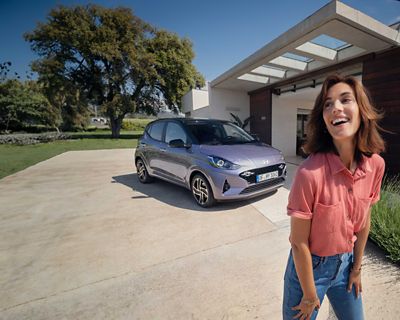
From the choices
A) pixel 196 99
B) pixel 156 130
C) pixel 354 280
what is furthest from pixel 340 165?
pixel 196 99

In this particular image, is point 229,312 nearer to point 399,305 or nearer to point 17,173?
point 399,305

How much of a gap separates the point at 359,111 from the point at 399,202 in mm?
2722

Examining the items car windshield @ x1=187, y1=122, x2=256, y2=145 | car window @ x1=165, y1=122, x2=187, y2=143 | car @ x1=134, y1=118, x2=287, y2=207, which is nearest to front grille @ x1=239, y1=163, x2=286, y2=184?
car @ x1=134, y1=118, x2=287, y2=207

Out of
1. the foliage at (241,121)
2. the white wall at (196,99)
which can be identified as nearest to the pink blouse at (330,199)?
the foliage at (241,121)

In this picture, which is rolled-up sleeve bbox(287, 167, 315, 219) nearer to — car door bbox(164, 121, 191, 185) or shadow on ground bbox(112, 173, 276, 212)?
shadow on ground bbox(112, 173, 276, 212)

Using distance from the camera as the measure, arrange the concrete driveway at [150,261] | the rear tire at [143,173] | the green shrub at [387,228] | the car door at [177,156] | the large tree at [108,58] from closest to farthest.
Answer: the concrete driveway at [150,261]
the green shrub at [387,228]
the car door at [177,156]
the rear tire at [143,173]
the large tree at [108,58]

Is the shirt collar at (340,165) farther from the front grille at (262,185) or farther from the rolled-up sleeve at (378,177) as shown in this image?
the front grille at (262,185)

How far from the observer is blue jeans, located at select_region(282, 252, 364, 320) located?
1.06 m

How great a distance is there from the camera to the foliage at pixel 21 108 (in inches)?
966

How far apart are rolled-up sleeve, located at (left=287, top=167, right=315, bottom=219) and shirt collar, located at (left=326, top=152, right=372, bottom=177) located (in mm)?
136

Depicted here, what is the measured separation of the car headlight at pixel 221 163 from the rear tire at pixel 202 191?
1.19ft

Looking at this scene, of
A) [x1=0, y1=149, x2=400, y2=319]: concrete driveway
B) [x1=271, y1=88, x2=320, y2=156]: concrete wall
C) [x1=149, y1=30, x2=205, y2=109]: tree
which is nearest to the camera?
[x1=0, y1=149, x2=400, y2=319]: concrete driveway

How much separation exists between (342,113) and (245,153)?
2814 millimetres

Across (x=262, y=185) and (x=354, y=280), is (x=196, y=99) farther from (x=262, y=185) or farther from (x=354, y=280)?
(x=354, y=280)
